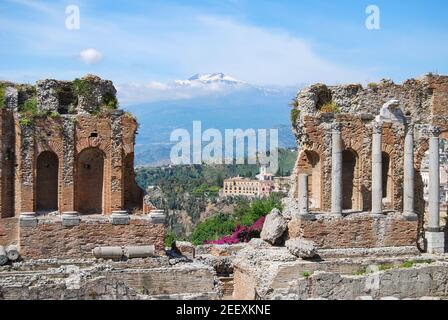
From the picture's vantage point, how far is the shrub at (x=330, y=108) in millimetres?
30547

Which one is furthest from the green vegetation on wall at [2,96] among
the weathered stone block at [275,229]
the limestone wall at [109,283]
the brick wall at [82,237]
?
the weathered stone block at [275,229]

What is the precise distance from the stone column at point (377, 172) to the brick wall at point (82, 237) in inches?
370

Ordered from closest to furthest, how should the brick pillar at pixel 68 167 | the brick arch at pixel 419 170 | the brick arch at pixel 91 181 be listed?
the brick pillar at pixel 68 167, the brick arch at pixel 91 181, the brick arch at pixel 419 170

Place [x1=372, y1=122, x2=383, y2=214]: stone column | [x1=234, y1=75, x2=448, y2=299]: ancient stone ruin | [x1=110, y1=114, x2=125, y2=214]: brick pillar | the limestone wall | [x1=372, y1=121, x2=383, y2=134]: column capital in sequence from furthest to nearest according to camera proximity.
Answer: [x1=372, y1=121, x2=383, y2=134]: column capital → [x1=372, y1=122, x2=383, y2=214]: stone column → [x1=110, y1=114, x2=125, y2=214]: brick pillar → [x1=234, y1=75, x2=448, y2=299]: ancient stone ruin → the limestone wall

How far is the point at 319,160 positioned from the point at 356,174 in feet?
6.98

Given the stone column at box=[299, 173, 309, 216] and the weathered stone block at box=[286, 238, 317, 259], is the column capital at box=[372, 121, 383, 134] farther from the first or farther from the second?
the weathered stone block at box=[286, 238, 317, 259]

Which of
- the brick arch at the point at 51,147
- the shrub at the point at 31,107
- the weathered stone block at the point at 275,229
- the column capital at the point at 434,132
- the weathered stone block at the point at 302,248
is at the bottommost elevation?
the weathered stone block at the point at 302,248

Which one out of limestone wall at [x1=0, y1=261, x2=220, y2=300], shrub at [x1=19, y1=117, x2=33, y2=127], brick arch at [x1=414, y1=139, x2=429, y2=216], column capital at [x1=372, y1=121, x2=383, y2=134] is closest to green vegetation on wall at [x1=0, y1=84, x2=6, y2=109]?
shrub at [x1=19, y1=117, x2=33, y2=127]

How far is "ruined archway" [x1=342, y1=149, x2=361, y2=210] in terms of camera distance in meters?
31.0

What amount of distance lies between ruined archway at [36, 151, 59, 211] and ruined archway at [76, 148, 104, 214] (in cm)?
102

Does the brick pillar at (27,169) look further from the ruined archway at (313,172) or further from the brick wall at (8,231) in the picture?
the ruined archway at (313,172)

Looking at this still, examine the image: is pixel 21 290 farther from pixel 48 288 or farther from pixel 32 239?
pixel 32 239

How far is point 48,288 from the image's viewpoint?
19.8m

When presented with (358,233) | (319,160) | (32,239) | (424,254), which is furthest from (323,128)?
(32,239)
